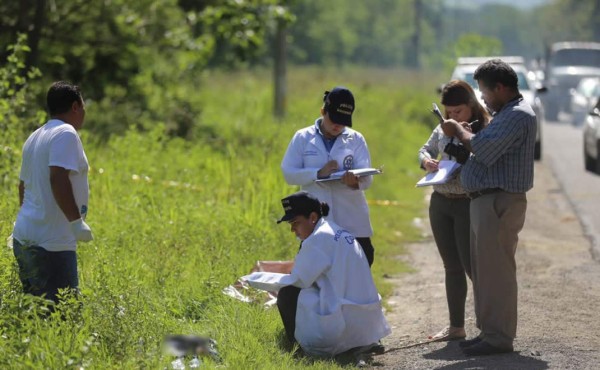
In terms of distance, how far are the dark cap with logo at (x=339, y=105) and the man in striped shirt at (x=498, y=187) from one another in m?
0.78

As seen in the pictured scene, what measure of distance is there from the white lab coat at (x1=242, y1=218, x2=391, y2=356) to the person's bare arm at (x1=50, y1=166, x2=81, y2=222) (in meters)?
1.42

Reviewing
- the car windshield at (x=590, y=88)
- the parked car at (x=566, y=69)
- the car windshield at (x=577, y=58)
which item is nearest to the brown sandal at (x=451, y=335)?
the car windshield at (x=590, y=88)

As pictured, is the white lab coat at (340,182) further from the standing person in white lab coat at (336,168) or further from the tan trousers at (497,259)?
the tan trousers at (497,259)

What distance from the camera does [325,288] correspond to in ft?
26.8

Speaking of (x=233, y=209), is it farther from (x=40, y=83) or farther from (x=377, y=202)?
(x=40, y=83)

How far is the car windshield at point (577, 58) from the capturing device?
146 feet

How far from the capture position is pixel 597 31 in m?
64.2

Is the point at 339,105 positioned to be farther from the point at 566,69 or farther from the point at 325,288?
the point at 566,69

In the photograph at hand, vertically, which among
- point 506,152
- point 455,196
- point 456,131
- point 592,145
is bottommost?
point 592,145

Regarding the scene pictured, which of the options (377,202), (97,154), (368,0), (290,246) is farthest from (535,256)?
(368,0)

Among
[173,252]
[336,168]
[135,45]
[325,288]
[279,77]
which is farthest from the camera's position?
[279,77]

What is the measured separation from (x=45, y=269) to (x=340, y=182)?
6.90 ft

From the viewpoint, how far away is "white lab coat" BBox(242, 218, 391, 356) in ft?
26.6

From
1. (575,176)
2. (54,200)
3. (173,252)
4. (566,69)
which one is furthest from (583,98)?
(54,200)
